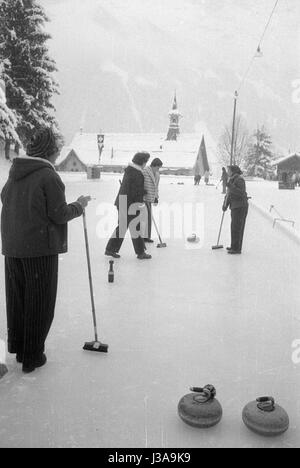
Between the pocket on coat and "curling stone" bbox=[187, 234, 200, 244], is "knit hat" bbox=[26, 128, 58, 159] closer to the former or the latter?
the pocket on coat

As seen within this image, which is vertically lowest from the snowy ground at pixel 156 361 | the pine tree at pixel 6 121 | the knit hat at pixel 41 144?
the snowy ground at pixel 156 361

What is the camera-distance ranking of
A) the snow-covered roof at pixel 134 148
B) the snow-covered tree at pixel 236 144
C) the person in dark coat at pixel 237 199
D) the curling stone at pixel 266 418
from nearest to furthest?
the curling stone at pixel 266 418
the person in dark coat at pixel 237 199
the snow-covered roof at pixel 134 148
the snow-covered tree at pixel 236 144

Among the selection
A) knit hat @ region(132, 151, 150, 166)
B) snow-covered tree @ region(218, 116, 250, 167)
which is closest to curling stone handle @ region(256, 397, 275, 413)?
knit hat @ region(132, 151, 150, 166)

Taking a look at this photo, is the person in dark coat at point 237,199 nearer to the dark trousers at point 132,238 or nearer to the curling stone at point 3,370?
the dark trousers at point 132,238

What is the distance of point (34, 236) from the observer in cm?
324

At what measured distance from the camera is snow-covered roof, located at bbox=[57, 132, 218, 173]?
70.4 m

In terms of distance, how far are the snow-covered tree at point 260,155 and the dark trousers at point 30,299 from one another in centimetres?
7332

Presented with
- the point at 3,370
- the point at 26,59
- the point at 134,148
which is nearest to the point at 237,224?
the point at 3,370

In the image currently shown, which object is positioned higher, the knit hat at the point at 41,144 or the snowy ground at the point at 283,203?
the knit hat at the point at 41,144

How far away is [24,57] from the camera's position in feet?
96.6

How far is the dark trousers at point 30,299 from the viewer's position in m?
3.32

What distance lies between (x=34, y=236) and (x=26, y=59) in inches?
1174

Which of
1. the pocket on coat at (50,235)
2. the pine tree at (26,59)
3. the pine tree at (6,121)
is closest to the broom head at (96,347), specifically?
the pocket on coat at (50,235)
